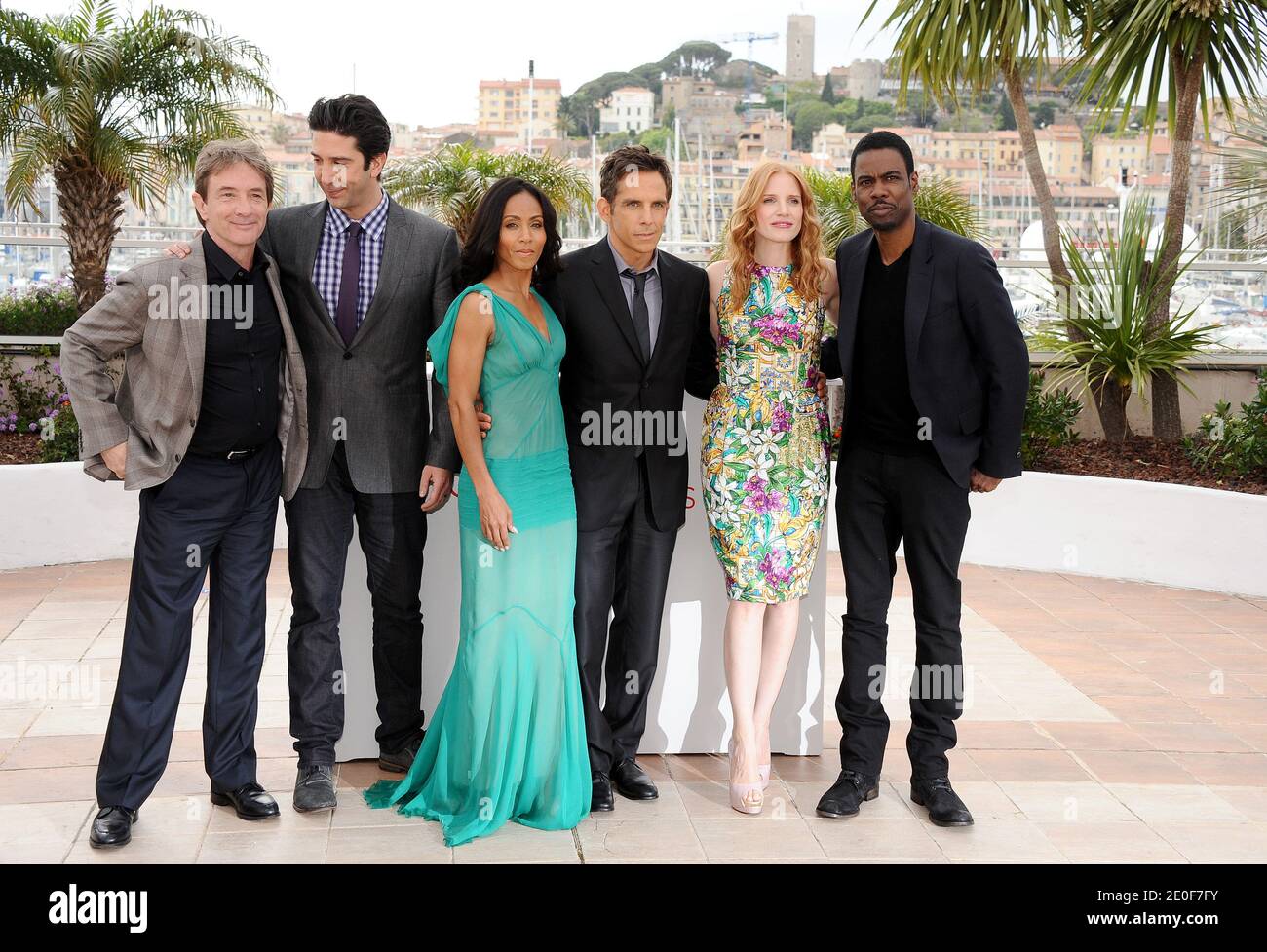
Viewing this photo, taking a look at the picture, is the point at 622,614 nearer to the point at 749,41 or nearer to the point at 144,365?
the point at 144,365

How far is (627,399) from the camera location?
3711mm

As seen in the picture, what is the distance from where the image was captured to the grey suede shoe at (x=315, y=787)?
150 inches

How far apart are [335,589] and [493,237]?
3.85ft

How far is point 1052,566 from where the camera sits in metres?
7.54

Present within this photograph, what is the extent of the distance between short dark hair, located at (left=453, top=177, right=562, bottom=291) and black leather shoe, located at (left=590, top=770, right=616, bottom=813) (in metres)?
1.52

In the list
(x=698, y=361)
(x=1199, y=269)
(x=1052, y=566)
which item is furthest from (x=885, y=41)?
(x=698, y=361)

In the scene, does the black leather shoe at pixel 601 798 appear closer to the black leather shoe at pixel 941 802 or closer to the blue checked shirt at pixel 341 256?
the black leather shoe at pixel 941 802

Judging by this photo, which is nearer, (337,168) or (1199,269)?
(337,168)

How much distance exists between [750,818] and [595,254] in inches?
69.1

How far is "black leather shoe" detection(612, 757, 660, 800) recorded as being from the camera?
4004 mm

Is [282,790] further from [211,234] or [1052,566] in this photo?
[1052,566]

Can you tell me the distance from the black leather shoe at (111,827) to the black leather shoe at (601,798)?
1310 millimetres

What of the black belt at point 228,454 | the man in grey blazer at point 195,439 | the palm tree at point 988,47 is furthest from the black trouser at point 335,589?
the palm tree at point 988,47

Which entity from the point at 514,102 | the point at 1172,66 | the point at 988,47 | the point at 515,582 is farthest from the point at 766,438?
the point at 514,102
